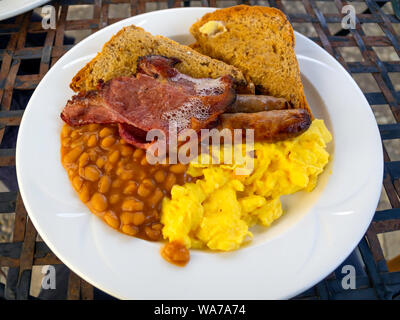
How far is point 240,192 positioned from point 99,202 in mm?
888

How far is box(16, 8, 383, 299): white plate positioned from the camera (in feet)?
5.72

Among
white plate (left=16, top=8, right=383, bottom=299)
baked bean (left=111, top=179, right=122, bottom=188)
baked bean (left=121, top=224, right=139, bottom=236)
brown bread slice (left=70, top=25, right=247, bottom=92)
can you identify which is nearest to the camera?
white plate (left=16, top=8, right=383, bottom=299)

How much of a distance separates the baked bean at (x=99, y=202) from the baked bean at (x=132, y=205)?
10 centimetres

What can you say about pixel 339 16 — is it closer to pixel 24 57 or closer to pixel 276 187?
pixel 276 187

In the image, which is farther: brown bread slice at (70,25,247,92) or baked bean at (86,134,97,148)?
brown bread slice at (70,25,247,92)

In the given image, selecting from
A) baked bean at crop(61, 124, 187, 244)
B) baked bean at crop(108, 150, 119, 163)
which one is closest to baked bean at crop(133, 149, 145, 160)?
baked bean at crop(61, 124, 187, 244)

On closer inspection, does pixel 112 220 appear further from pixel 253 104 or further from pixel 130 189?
pixel 253 104

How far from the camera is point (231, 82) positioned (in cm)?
223

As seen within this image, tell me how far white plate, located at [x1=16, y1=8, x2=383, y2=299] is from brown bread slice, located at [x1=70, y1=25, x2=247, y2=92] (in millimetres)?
181

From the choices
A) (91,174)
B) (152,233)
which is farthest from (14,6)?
(152,233)

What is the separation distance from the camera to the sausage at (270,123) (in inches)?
82.2

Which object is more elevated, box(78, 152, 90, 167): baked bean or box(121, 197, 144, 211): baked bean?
box(78, 152, 90, 167): baked bean

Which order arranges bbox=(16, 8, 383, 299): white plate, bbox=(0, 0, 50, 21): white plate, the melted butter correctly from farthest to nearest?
bbox=(0, 0, 50, 21): white plate < the melted butter < bbox=(16, 8, 383, 299): white plate

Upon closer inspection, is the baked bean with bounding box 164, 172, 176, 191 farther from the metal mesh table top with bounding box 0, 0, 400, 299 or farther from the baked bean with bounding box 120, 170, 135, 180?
the metal mesh table top with bounding box 0, 0, 400, 299
